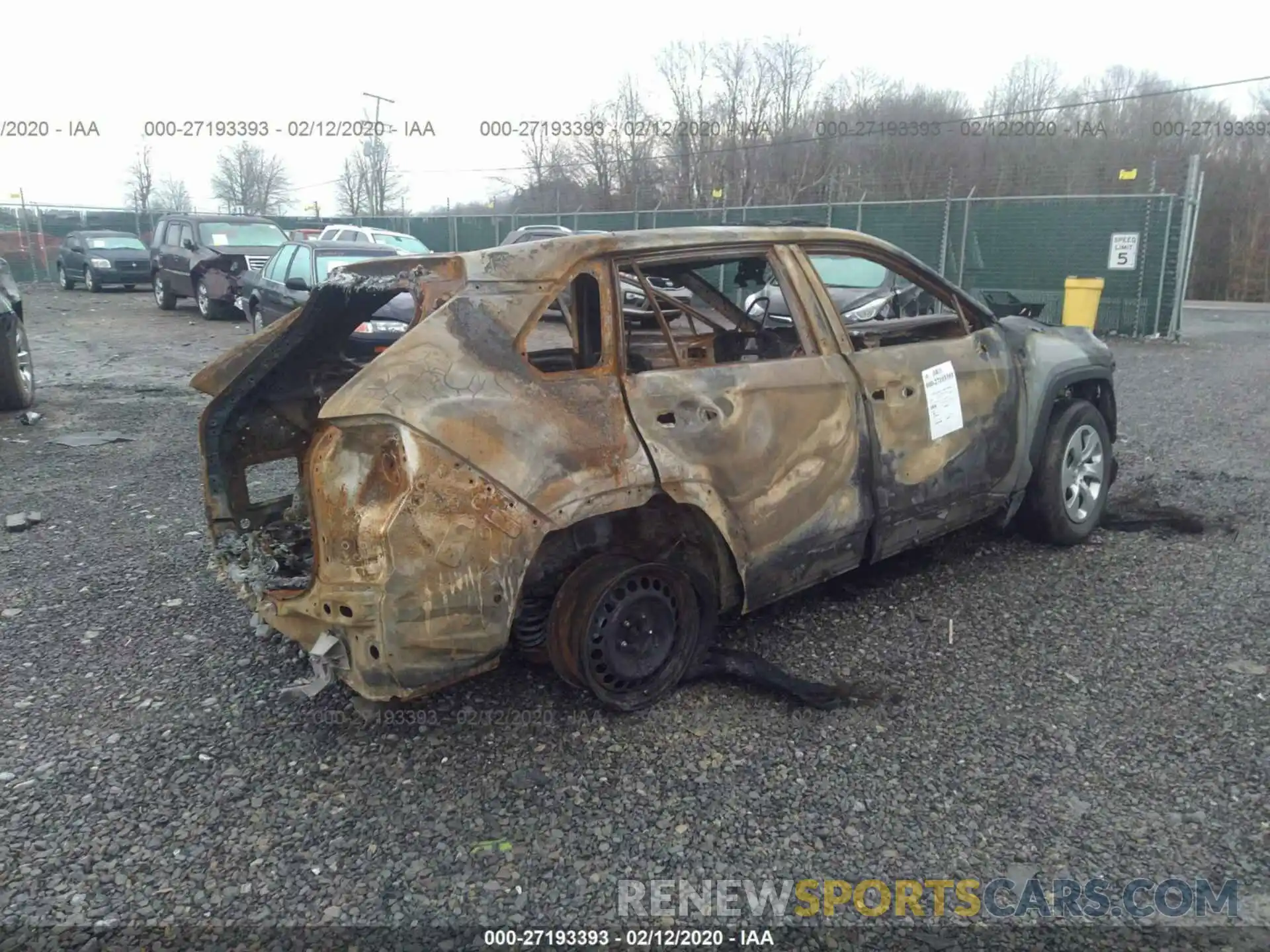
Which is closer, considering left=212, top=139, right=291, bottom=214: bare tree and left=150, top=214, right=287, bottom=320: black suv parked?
left=150, top=214, right=287, bottom=320: black suv parked

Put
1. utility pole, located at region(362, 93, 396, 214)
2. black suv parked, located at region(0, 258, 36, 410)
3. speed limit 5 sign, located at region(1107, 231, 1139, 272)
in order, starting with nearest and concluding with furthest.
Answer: black suv parked, located at region(0, 258, 36, 410), speed limit 5 sign, located at region(1107, 231, 1139, 272), utility pole, located at region(362, 93, 396, 214)

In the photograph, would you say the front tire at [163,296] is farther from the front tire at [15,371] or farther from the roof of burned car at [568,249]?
the roof of burned car at [568,249]

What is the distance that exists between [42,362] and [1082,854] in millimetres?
13778

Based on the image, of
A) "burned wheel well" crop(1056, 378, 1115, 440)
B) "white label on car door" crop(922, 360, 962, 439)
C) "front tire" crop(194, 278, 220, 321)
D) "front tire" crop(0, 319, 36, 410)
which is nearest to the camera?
"white label on car door" crop(922, 360, 962, 439)

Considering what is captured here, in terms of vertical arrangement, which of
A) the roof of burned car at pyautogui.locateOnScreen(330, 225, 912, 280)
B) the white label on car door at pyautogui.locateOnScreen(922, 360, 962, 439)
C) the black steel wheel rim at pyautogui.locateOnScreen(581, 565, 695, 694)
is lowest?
the black steel wheel rim at pyautogui.locateOnScreen(581, 565, 695, 694)

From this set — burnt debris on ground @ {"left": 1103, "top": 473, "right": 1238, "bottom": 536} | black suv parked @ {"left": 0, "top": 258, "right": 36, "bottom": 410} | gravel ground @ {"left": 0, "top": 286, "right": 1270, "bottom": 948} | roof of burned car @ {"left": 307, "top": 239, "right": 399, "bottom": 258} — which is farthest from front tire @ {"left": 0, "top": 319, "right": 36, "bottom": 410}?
burnt debris on ground @ {"left": 1103, "top": 473, "right": 1238, "bottom": 536}

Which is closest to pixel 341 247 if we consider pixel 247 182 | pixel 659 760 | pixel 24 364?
pixel 24 364

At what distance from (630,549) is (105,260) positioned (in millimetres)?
24729

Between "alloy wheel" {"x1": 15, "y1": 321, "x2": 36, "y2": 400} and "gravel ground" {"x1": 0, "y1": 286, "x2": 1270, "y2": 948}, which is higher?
"alloy wheel" {"x1": 15, "y1": 321, "x2": 36, "y2": 400}

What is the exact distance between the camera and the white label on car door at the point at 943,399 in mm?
4090

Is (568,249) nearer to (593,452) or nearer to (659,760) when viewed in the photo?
(593,452)

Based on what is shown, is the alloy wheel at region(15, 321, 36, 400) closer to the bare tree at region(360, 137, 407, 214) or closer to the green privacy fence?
the green privacy fence

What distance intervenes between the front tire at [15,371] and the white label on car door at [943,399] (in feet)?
26.7

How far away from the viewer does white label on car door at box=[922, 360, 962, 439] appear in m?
4.09
